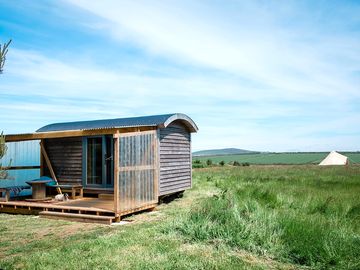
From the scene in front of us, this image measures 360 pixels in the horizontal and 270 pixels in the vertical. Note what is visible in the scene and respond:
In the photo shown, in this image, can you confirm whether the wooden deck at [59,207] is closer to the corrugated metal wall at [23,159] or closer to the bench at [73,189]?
the bench at [73,189]

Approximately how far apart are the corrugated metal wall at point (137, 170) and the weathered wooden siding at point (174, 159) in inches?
32.5

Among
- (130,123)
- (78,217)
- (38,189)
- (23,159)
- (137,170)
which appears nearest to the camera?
(78,217)

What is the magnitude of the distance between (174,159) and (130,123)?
→ 2177mm

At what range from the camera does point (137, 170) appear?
10.7 meters

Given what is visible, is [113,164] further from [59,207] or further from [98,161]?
[59,207]

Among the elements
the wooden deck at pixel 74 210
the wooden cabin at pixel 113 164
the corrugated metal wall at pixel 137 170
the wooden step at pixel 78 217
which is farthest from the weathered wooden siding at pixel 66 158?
the corrugated metal wall at pixel 137 170

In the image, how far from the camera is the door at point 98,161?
13.0 metres

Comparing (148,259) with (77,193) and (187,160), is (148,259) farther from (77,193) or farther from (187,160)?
(187,160)

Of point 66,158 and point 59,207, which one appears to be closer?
point 59,207

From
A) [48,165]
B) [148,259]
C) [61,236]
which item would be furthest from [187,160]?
[148,259]

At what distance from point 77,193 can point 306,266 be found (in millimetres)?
9886

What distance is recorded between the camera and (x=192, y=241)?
6.76 metres

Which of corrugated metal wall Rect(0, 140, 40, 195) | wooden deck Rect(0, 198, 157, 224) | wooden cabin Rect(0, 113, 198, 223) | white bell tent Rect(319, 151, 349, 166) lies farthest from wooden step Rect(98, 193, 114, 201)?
white bell tent Rect(319, 151, 349, 166)

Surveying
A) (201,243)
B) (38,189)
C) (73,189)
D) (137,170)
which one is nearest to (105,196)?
(73,189)
